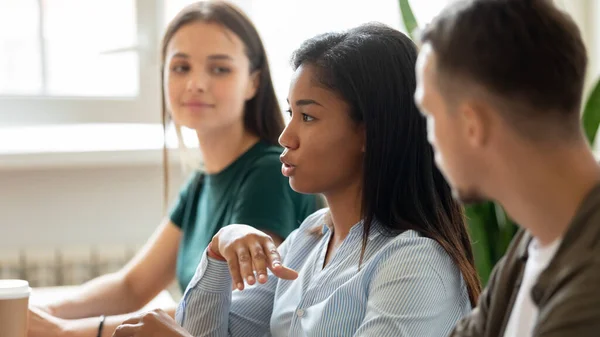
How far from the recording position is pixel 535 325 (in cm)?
78

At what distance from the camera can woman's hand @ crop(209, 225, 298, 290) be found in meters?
1.28

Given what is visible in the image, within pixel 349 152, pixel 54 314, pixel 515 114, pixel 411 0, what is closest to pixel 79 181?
pixel 54 314

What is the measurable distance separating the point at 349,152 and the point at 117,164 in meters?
1.64

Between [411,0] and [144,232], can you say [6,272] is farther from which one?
[411,0]

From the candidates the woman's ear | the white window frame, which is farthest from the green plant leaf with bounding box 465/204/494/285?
the white window frame

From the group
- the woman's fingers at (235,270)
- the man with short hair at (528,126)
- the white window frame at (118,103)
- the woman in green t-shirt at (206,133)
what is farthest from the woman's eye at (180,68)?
the man with short hair at (528,126)

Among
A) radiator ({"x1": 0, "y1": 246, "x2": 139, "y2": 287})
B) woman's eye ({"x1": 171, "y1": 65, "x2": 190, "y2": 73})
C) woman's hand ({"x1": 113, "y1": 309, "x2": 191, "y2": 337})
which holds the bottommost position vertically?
radiator ({"x1": 0, "y1": 246, "x2": 139, "y2": 287})

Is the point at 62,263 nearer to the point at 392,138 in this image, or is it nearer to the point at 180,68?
the point at 180,68

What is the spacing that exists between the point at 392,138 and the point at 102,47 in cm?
190

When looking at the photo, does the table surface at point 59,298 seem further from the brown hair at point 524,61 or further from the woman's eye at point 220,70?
the brown hair at point 524,61

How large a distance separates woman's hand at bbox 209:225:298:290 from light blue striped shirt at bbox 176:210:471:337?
0.23ft

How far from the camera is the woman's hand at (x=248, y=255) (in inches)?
50.4

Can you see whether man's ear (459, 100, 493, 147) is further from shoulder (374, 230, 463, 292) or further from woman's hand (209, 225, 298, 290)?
woman's hand (209, 225, 298, 290)

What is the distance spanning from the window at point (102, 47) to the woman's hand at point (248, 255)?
1533mm
